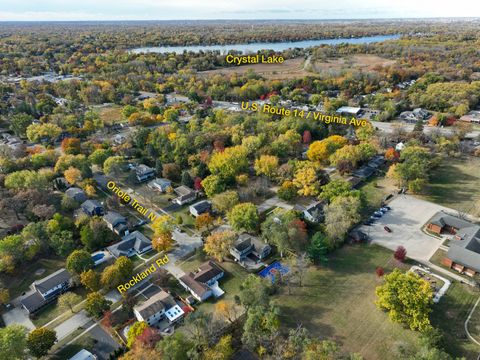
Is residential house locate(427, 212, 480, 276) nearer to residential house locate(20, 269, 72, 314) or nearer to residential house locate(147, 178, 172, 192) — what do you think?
residential house locate(147, 178, 172, 192)

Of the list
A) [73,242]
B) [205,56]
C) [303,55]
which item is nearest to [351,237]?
[73,242]

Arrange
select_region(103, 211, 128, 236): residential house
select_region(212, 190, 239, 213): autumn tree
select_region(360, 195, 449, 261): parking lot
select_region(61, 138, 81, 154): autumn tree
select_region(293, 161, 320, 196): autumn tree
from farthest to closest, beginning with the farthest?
select_region(61, 138, 81, 154): autumn tree
select_region(293, 161, 320, 196): autumn tree
select_region(212, 190, 239, 213): autumn tree
select_region(103, 211, 128, 236): residential house
select_region(360, 195, 449, 261): parking lot

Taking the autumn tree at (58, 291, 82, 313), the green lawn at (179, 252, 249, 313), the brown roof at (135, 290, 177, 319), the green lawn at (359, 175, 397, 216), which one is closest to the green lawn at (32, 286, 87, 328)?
the autumn tree at (58, 291, 82, 313)

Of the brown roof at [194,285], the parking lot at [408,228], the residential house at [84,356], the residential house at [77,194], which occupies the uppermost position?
the residential house at [77,194]

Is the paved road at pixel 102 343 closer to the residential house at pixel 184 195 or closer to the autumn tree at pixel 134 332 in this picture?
the autumn tree at pixel 134 332

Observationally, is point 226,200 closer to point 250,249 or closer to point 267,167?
point 250,249

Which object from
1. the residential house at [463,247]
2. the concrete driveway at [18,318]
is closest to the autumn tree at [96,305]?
the concrete driveway at [18,318]

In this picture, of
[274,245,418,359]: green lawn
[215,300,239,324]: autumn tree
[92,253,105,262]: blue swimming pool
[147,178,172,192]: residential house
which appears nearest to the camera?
[274,245,418,359]: green lawn
